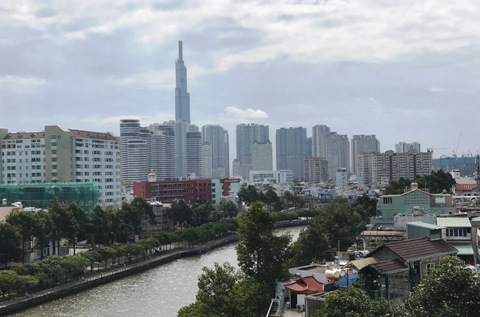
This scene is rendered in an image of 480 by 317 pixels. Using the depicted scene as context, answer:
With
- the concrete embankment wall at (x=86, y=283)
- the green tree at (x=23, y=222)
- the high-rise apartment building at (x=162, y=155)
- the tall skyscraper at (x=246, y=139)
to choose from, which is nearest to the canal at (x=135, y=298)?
the concrete embankment wall at (x=86, y=283)

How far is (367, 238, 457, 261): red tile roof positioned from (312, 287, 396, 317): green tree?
8.87 ft

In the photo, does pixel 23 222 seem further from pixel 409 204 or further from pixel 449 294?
pixel 449 294

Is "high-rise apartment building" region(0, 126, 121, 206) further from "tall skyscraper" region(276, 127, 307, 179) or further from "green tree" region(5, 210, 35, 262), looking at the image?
"tall skyscraper" region(276, 127, 307, 179)

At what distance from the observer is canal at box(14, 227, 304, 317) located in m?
20.9

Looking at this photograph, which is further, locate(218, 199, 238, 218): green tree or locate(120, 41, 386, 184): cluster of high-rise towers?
locate(120, 41, 386, 184): cluster of high-rise towers

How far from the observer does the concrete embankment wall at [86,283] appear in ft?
70.1

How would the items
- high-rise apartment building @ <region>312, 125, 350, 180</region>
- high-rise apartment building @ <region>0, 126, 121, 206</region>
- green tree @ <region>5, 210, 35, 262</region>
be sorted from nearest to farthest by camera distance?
green tree @ <region>5, 210, 35, 262</region>
high-rise apartment building @ <region>0, 126, 121, 206</region>
high-rise apartment building @ <region>312, 125, 350, 180</region>

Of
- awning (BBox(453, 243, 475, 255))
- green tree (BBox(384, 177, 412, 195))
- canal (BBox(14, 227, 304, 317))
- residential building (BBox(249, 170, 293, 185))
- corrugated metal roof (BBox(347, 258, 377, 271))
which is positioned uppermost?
residential building (BBox(249, 170, 293, 185))

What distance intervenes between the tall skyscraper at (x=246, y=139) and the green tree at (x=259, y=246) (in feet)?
489

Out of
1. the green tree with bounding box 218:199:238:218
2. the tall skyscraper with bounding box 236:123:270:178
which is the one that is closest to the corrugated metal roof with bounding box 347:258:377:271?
the green tree with bounding box 218:199:238:218

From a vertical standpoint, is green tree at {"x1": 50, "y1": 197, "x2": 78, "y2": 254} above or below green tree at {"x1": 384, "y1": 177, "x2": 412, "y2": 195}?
below

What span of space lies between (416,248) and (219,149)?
153 m

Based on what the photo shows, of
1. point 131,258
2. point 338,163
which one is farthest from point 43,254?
point 338,163

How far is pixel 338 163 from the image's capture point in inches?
5940
